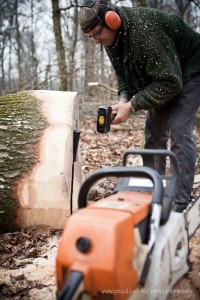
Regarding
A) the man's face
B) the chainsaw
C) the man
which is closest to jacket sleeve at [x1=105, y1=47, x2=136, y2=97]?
the man

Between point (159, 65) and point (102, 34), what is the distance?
0.49m

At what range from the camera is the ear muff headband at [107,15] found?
2.46 metres

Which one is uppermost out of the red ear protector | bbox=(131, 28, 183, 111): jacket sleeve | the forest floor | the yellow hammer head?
the red ear protector

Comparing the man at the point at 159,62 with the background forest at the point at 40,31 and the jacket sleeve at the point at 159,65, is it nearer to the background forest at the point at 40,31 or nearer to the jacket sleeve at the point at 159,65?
the jacket sleeve at the point at 159,65

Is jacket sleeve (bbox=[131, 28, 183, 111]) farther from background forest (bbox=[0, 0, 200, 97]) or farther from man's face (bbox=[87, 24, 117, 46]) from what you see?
background forest (bbox=[0, 0, 200, 97])

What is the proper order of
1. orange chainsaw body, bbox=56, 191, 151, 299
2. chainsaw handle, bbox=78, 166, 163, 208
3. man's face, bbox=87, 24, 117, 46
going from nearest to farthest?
1. orange chainsaw body, bbox=56, 191, 151, 299
2. chainsaw handle, bbox=78, 166, 163, 208
3. man's face, bbox=87, 24, 117, 46

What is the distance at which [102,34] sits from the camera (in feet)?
8.52

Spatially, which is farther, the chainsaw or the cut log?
the cut log

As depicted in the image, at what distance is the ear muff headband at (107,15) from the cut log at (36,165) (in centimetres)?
68

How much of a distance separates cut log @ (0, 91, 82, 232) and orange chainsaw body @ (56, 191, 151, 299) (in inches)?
47.7

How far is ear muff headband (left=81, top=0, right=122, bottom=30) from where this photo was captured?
8.05 ft

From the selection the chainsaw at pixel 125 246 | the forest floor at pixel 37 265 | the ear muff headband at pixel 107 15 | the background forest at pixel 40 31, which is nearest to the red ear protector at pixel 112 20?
the ear muff headband at pixel 107 15

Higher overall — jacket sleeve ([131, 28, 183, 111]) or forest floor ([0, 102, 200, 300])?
jacket sleeve ([131, 28, 183, 111])

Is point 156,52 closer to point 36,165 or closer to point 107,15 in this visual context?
point 107,15
